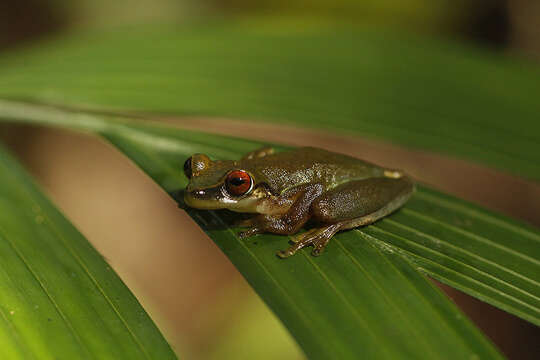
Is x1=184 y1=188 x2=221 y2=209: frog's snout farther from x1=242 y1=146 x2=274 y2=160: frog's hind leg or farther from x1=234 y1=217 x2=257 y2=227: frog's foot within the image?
x1=242 y1=146 x2=274 y2=160: frog's hind leg

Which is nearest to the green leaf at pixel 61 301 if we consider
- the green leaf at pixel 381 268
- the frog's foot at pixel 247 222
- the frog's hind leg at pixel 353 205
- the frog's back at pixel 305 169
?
the green leaf at pixel 381 268

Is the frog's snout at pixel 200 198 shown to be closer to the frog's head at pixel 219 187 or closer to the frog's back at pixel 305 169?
the frog's head at pixel 219 187

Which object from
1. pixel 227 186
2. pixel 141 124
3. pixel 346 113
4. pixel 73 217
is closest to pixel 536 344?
pixel 346 113

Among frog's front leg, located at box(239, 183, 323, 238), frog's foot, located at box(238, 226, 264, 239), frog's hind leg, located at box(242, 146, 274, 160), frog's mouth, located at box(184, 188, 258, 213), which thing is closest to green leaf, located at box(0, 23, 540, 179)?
frog's hind leg, located at box(242, 146, 274, 160)

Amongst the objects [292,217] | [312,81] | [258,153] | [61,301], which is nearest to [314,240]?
[292,217]

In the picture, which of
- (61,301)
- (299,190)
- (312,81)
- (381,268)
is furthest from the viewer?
(312,81)

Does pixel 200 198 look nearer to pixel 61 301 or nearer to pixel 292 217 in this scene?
pixel 292 217

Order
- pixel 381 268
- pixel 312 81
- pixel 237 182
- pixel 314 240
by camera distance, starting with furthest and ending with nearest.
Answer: pixel 312 81 → pixel 237 182 → pixel 314 240 → pixel 381 268

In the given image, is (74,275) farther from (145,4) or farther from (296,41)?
(145,4)
